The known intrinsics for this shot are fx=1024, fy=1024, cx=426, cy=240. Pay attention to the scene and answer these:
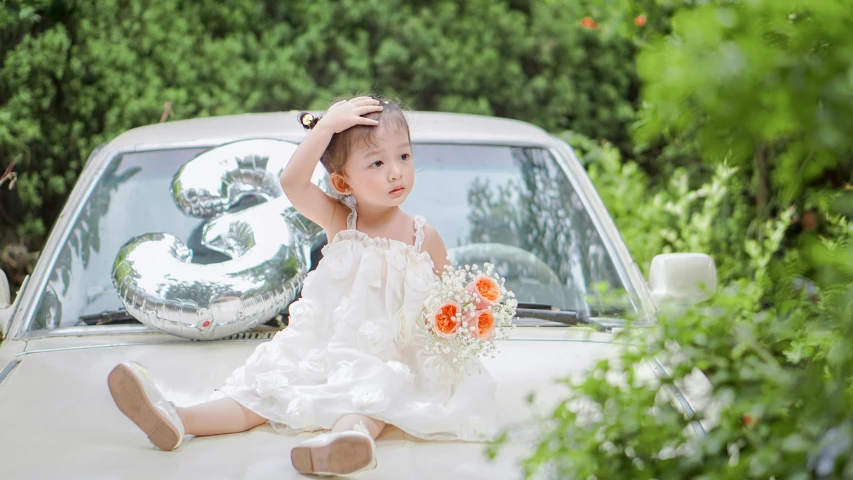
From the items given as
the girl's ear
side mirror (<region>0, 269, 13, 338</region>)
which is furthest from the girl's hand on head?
side mirror (<region>0, 269, 13, 338</region>)

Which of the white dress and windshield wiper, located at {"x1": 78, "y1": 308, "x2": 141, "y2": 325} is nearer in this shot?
the white dress

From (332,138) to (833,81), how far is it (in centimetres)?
176

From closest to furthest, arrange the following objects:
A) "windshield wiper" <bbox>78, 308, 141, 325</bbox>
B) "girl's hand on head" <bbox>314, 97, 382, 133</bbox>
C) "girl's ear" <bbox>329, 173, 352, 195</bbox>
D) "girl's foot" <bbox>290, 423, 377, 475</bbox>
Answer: "girl's foot" <bbox>290, 423, 377, 475</bbox> → "girl's hand on head" <bbox>314, 97, 382, 133</bbox> → "girl's ear" <bbox>329, 173, 352, 195</bbox> → "windshield wiper" <bbox>78, 308, 141, 325</bbox>

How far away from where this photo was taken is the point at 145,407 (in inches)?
89.3

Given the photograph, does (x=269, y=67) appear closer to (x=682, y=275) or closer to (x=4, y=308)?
(x=4, y=308)

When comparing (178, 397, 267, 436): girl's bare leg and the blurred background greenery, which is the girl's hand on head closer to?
the blurred background greenery

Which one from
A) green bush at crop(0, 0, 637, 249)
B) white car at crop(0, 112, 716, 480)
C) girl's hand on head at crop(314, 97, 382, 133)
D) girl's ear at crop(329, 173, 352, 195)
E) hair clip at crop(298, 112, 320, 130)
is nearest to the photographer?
white car at crop(0, 112, 716, 480)

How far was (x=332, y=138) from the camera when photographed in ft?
8.92

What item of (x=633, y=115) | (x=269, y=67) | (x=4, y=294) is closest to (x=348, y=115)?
(x=4, y=294)

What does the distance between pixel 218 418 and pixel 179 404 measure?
0.79 feet

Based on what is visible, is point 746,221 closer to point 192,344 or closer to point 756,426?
point 192,344

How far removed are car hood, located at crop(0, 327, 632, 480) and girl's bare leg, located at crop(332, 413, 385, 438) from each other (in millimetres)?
37

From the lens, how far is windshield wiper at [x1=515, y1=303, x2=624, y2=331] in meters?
3.12

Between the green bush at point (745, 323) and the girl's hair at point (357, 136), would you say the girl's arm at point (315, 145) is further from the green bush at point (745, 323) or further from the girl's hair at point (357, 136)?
the green bush at point (745, 323)
